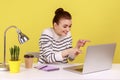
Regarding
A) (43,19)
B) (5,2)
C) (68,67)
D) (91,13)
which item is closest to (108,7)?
(91,13)

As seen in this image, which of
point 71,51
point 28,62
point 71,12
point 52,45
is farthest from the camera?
point 71,12

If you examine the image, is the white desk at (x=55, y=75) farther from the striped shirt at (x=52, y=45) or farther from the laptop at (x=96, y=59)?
the striped shirt at (x=52, y=45)

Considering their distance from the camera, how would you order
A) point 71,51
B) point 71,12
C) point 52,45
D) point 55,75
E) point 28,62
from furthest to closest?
point 71,12 < point 52,45 < point 71,51 < point 28,62 < point 55,75

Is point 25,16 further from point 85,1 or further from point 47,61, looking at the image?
point 47,61

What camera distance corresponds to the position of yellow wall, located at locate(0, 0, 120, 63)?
11.2ft

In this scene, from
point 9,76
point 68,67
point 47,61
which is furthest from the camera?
point 47,61

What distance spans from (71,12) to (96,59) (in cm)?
156

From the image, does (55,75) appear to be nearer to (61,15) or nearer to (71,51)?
(71,51)

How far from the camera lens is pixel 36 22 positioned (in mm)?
3461

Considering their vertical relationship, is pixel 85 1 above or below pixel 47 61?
above

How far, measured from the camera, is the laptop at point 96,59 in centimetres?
199

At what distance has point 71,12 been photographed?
353 cm

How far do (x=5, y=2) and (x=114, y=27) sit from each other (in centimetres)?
144

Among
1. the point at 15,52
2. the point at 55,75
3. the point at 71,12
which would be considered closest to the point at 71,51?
the point at 55,75
